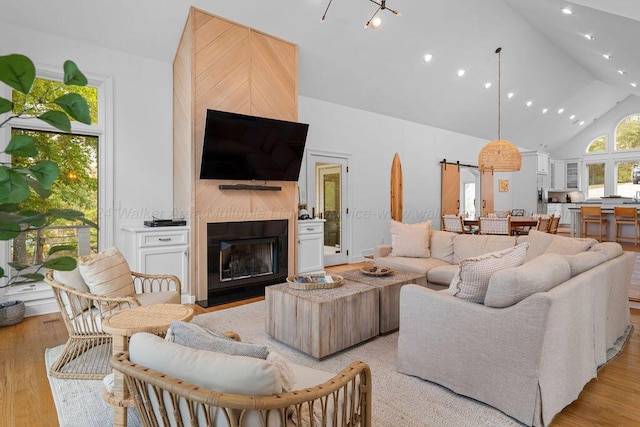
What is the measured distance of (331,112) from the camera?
665 cm

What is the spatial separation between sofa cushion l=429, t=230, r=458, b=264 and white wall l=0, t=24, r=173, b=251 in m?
3.48

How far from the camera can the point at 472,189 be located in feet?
36.9

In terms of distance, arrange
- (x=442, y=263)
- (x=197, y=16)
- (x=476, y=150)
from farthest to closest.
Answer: (x=476, y=150) < (x=442, y=263) < (x=197, y=16)

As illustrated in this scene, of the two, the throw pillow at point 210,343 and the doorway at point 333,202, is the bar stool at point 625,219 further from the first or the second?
the throw pillow at point 210,343

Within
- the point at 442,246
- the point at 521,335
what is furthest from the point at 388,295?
the point at 442,246

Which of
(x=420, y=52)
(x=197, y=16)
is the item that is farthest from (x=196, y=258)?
(x=420, y=52)

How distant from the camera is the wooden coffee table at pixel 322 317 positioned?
2852 mm

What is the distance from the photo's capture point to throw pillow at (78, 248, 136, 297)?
2.70 metres

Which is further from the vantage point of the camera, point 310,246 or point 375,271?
point 310,246

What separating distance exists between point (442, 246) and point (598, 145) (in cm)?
1115

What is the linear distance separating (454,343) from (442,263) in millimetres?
2377

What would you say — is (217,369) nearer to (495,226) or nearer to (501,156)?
(501,156)

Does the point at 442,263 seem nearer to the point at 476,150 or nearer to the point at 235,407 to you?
the point at 235,407

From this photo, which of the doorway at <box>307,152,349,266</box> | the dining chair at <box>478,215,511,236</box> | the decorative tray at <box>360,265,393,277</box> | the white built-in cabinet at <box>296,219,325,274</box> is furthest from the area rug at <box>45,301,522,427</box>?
Result: the dining chair at <box>478,215,511,236</box>
